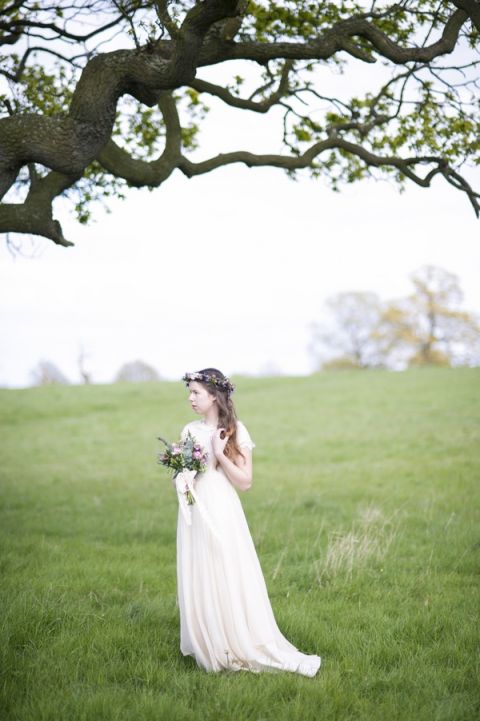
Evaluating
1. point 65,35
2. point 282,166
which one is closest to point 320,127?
point 282,166

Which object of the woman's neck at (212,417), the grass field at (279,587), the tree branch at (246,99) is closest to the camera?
the grass field at (279,587)

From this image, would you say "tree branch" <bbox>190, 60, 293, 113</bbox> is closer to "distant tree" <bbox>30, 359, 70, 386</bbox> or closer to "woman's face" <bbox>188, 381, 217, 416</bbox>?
"woman's face" <bbox>188, 381, 217, 416</bbox>

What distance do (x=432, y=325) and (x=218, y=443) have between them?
5263 cm

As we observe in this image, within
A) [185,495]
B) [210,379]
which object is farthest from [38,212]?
[185,495]

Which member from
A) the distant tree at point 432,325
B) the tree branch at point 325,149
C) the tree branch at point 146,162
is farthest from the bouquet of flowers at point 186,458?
the distant tree at point 432,325

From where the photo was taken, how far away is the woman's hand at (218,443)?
5.38 meters

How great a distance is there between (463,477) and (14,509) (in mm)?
9575

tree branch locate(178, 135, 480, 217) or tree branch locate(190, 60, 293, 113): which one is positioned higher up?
tree branch locate(190, 60, 293, 113)

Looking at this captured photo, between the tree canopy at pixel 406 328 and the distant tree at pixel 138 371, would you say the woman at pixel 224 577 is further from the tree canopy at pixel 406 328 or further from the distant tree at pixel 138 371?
the distant tree at pixel 138 371

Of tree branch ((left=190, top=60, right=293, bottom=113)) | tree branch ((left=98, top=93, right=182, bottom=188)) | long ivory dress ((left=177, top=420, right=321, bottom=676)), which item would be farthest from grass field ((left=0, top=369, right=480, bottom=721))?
tree branch ((left=190, top=60, right=293, bottom=113))

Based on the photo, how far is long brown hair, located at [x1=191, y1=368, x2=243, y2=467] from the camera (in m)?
5.58

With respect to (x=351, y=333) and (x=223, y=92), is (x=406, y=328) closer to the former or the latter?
(x=351, y=333)

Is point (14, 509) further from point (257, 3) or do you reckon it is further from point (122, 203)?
point (257, 3)

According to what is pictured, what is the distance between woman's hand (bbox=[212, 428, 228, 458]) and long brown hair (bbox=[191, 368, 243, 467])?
7 cm
